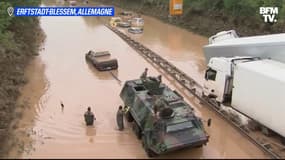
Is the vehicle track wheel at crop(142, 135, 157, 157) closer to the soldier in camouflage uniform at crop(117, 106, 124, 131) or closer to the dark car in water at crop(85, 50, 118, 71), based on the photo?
the soldier in camouflage uniform at crop(117, 106, 124, 131)

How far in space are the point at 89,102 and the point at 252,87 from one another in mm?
8516

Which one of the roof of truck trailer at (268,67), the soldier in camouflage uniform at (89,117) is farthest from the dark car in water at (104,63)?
the roof of truck trailer at (268,67)

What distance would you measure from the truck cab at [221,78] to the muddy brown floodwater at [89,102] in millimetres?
951

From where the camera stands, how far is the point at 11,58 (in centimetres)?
2262

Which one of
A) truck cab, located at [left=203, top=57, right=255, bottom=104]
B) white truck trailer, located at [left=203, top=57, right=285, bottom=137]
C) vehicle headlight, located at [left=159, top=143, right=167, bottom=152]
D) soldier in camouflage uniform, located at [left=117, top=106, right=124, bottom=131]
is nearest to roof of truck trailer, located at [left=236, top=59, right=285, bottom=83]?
white truck trailer, located at [left=203, top=57, right=285, bottom=137]

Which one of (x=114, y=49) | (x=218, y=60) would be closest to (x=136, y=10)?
(x=114, y=49)

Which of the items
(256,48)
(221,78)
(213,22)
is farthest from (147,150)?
(213,22)

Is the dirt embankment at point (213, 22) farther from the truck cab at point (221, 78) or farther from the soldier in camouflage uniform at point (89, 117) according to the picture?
the soldier in camouflage uniform at point (89, 117)

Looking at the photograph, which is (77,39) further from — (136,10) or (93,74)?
(136,10)

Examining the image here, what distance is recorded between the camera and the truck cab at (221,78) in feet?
54.3

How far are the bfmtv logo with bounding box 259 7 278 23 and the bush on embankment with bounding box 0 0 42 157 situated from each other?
20.4 m

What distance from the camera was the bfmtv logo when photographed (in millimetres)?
31578

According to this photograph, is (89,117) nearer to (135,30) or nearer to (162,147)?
(162,147)

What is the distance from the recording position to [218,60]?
17328 mm
